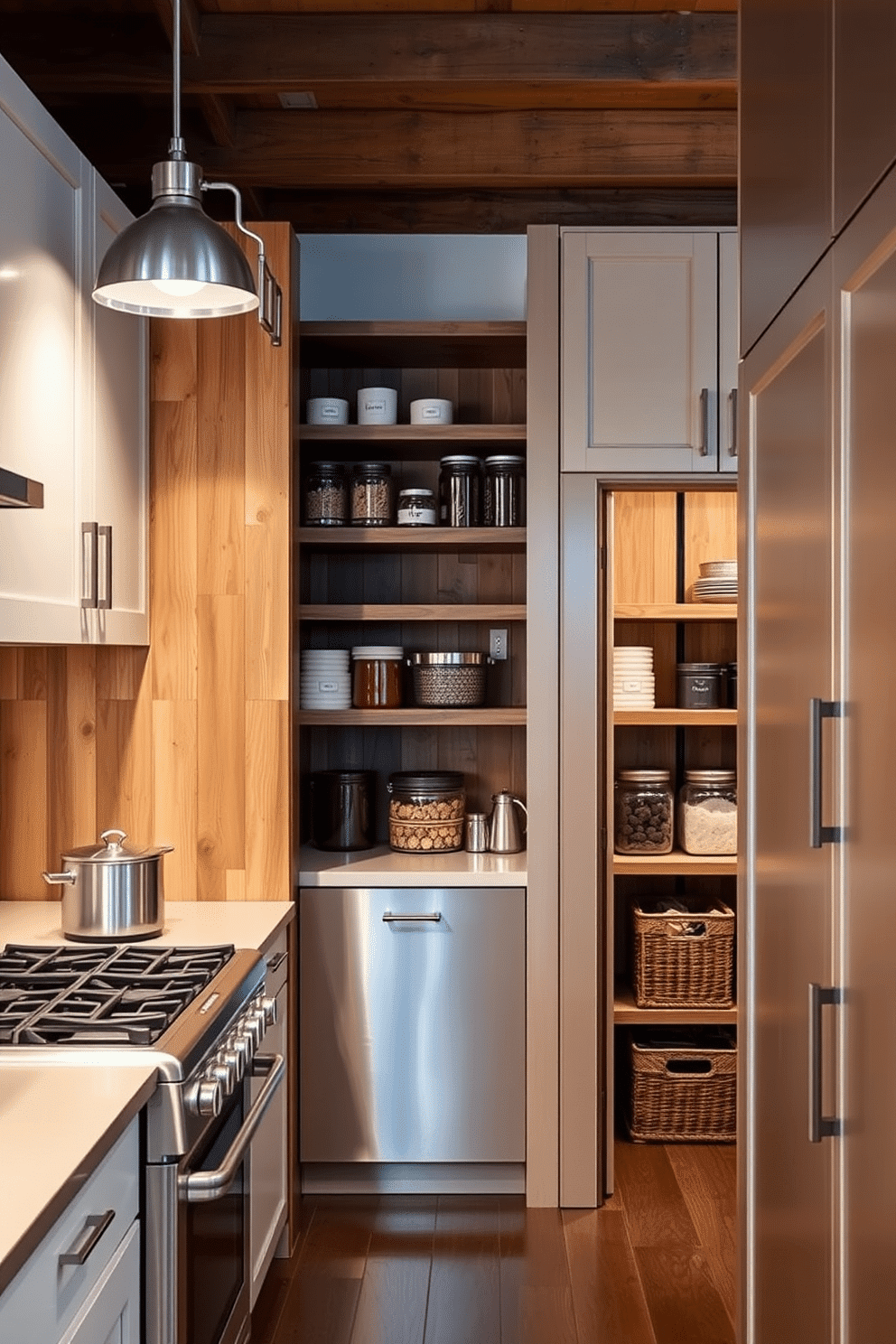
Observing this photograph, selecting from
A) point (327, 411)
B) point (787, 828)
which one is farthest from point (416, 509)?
point (787, 828)

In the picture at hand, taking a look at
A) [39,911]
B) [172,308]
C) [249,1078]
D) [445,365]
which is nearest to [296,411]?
[445,365]

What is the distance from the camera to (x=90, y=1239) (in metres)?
1.54

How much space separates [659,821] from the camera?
4.05 m

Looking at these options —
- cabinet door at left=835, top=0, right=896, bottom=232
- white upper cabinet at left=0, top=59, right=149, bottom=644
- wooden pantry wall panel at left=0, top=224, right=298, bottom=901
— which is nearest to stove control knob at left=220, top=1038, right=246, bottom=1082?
white upper cabinet at left=0, top=59, right=149, bottom=644

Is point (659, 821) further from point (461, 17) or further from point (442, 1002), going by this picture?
point (461, 17)

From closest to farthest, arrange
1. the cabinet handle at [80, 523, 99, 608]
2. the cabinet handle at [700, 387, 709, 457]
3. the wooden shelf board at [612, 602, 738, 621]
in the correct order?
1. the cabinet handle at [80, 523, 99, 608]
2. the cabinet handle at [700, 387, 709, 457]
3. the wooden shelf board at [612, 602, 738, 621]

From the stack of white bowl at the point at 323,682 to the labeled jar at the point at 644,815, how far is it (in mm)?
1048

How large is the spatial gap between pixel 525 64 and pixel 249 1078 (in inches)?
94.5

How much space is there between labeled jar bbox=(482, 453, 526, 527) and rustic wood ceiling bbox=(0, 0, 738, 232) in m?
0.85

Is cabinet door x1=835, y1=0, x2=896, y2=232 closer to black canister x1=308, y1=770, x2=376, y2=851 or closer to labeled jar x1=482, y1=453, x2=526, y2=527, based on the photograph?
labeled jar x1=482, y1=453, x2=526, y2=527

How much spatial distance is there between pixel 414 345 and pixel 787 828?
229 cm

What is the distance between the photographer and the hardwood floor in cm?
275

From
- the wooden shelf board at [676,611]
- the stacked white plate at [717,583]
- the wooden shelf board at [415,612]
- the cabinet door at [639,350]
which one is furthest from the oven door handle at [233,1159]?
the stacked white plate at [717,583]

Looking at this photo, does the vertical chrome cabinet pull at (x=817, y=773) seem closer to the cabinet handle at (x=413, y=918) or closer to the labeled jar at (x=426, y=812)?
the cabinet handle at (x=413, y=918)
